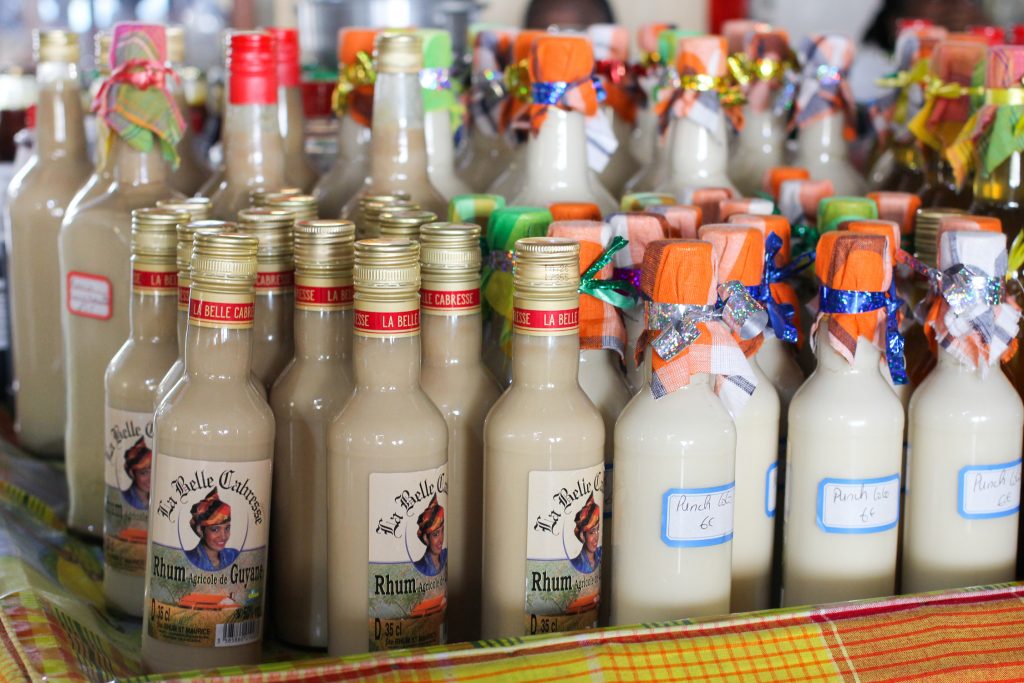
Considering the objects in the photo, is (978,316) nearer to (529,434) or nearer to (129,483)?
(529,434)

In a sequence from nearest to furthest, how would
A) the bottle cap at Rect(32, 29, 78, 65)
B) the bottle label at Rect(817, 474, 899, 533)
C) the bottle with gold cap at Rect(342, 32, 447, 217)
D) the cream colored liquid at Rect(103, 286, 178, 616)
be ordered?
1. the bottle label at Rect(817, 474, 899, 533)
2. the cream colored liquid at Rect(103, 286, 178, 616)
3. the bottle with gold cap at Rect(342, 32, 447, 217)
4. the bottle cap at Rect(32, 29, 78, 65)

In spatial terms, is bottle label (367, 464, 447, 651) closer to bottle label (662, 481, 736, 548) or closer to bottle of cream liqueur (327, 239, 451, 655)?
bottle of cream liqueur (327, 239, 451, 655)

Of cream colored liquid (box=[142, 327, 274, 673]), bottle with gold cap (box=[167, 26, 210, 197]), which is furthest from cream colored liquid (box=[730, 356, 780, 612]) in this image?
bottle with gold cap (box=[167, 26, 210, 197])

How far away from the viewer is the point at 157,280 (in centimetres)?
113

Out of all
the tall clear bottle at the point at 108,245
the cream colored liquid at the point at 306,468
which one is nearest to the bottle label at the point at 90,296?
the tall clear bottle at the point at 108,245

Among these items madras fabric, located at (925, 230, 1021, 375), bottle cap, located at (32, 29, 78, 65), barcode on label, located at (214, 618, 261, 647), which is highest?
Result: bottle cap, located at (32, 29, 78, 65)

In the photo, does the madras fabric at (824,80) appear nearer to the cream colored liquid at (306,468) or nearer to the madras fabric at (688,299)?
the madras fabric at (688,299)

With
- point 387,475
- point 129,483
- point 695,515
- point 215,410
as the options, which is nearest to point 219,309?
point 215,410

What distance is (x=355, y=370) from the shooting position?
953mm

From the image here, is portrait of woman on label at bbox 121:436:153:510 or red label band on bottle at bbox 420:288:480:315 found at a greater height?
red label band on bottle at bbox 420:288:480:315

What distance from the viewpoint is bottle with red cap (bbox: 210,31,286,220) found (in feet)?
4.42

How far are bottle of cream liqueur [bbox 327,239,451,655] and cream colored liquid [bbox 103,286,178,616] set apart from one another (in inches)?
9.8

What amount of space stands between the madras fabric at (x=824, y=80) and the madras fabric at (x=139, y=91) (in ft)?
2.59

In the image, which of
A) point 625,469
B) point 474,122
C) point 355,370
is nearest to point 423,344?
point 355,370
